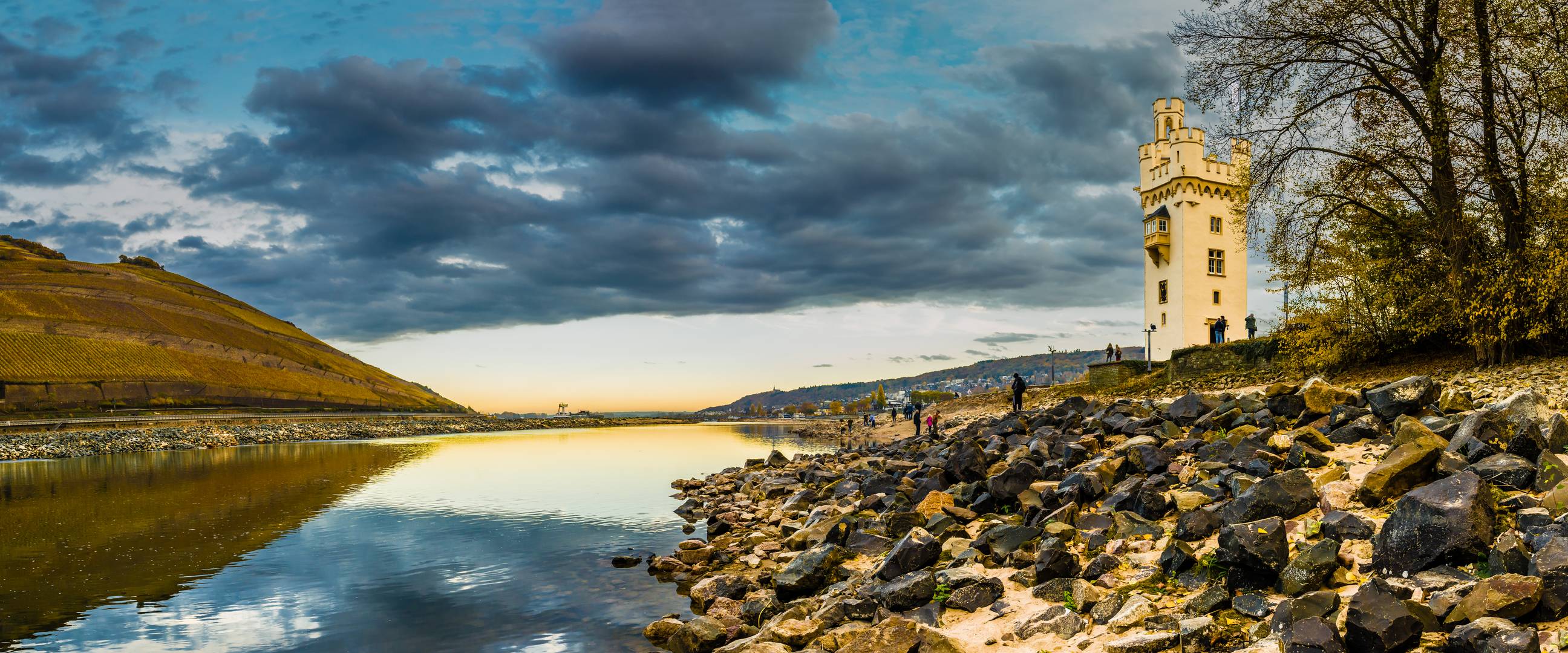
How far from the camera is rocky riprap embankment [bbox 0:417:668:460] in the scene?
232ft

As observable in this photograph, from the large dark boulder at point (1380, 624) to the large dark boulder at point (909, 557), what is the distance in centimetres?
631

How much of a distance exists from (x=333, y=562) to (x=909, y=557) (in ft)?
50.9

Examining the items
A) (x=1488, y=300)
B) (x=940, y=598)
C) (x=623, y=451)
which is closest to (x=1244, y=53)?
(x=1488, y=300)

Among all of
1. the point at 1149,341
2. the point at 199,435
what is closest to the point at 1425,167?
the point at 1149,341

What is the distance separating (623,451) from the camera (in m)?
68.6

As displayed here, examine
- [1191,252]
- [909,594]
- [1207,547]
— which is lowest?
[909,594]

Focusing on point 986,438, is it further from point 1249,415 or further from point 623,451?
point 623,451

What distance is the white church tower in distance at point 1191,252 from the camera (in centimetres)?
5786

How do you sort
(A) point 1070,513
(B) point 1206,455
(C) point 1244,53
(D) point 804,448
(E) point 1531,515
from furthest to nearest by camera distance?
(D) point 804,448 < (C) point 1244,53 < (B) point 1206,455 < (A) point 1070,513 < (E) point 1531,515

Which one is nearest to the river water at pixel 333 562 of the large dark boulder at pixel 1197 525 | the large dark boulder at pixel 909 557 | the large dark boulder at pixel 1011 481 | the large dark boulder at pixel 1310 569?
the large dark boulder at pixel 909 557

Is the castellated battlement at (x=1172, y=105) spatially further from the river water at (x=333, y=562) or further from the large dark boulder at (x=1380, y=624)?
the large dark boulder at (x=1380, y=624)

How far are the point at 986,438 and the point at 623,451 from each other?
4933 centimetres

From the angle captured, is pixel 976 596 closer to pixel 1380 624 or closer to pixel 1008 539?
pixel 1008 539

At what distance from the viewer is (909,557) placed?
12570 millimetres
